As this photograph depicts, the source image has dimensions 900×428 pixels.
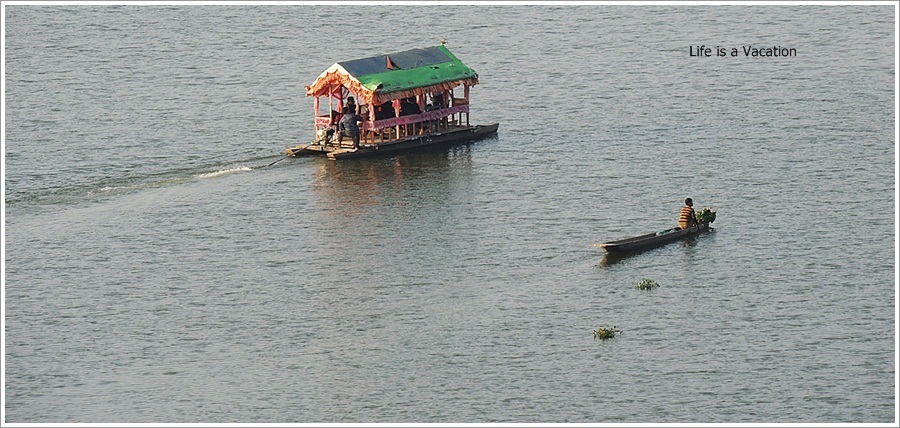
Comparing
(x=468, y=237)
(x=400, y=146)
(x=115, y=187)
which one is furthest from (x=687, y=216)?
(x=115, y=187)

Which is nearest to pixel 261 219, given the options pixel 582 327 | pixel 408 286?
pixel 408 286

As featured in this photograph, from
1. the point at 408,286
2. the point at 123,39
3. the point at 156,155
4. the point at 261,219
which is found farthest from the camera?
the point at 123,39

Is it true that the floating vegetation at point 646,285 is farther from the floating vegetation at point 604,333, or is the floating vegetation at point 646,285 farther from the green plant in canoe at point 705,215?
the green plant in canoe at point 705,215

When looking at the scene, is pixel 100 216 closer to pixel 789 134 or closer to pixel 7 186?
pixel 7 186

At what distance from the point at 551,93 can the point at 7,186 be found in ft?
105

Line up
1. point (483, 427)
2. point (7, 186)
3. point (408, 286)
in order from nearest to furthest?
point (483, 427)
point (408, 286)
point (7, 186)

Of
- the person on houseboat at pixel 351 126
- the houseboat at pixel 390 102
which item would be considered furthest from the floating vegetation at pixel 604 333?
the person on houseboat at pixel 351 126

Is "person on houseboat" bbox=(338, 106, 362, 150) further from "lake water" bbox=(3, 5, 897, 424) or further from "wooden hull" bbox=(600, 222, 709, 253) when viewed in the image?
"wooden hull" bbox=(600, 222, 709, 253)

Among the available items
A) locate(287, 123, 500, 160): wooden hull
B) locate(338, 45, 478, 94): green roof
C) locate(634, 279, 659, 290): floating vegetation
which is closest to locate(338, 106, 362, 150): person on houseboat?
locate(287, 123, 500, 160): wooden hull

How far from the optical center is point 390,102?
85.2 metres

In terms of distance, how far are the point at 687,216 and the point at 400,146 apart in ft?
61.2

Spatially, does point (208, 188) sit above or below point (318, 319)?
above

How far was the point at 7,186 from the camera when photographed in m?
81.2

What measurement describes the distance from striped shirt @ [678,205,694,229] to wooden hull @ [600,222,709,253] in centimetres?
24
